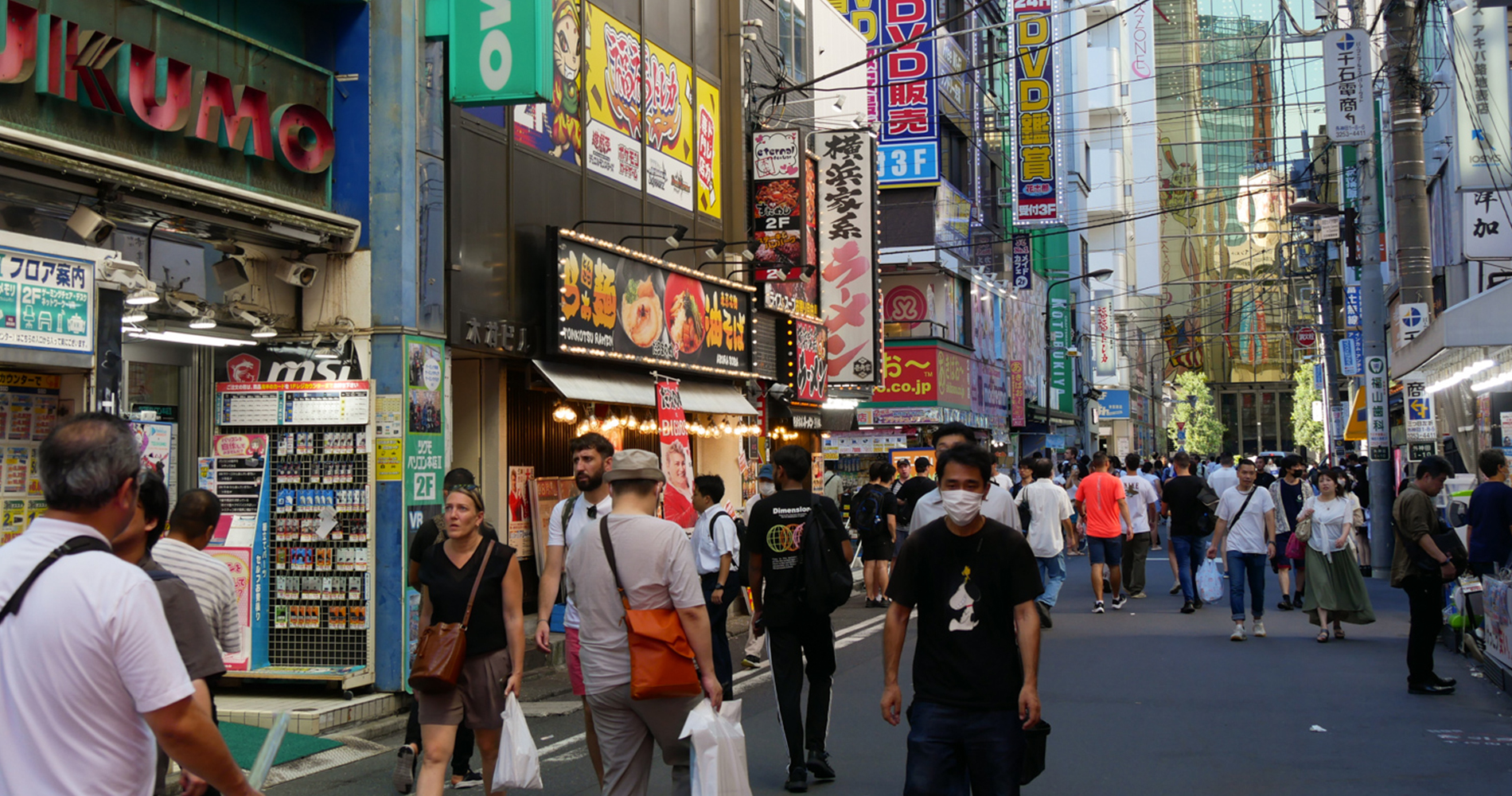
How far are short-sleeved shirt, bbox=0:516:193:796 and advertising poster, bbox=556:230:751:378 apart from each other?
34.6 ft

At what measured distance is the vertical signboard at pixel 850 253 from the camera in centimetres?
2372

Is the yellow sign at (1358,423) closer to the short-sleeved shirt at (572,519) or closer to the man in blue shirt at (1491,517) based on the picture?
the man in blue shirt at (1491,517)

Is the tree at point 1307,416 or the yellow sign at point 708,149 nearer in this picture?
the yellow sign at point 708,149

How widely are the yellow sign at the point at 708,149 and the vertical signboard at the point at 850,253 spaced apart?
4570 mm

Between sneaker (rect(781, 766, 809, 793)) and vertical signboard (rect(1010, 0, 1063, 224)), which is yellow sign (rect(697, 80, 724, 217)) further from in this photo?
vertical signboard (rect(1010, 0, 1063, 224))

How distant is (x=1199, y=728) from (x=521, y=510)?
7.71 meters

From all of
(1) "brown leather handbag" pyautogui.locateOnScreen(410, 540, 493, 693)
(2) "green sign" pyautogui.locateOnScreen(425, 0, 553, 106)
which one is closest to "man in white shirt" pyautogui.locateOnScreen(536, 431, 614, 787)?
(1) "brown leather handbag" pyautogui.locateOnScreen(410, 540, 493, 693)

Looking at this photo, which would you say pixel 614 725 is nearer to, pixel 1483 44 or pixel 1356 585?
pixel 1356 585

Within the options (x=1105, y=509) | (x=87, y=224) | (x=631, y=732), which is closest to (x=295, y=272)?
(x=87, y=224)

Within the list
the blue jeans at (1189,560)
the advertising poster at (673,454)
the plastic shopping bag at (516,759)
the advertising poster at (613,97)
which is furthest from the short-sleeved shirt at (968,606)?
the blue jeans at (1189,560)

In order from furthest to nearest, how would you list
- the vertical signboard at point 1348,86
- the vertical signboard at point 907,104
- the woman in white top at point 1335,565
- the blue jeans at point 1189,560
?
1. the vertical signboard at point 907,104
2. the vertical signboard at point 1348,86
3. the blue jeans at point 1189,560
4. the woman in white top at point 1335,565

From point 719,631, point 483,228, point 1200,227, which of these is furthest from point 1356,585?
point 1200,227

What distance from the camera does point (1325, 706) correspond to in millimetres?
10227

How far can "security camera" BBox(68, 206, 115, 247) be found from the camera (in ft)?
28.8
